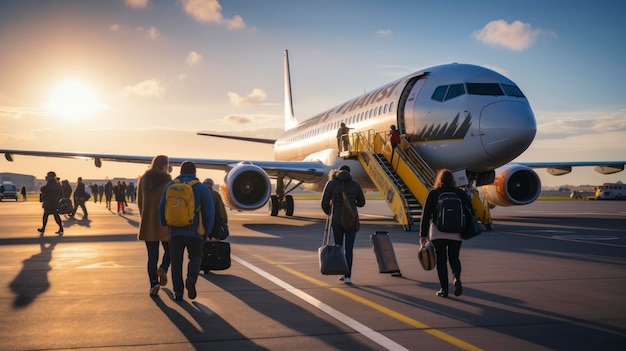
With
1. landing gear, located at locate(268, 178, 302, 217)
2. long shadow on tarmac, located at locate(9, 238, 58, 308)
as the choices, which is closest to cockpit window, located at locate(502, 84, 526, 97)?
landing gear, located at locate(268, 178, 302, 217)

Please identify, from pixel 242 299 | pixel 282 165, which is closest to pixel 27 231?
pixel 282 165

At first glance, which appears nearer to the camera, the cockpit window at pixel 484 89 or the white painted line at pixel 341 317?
the white painted line at pixel 341 317

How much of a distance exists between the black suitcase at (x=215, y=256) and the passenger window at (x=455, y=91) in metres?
10.4

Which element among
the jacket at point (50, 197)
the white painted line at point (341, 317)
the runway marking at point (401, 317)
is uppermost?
the jacket at point (50, 197)

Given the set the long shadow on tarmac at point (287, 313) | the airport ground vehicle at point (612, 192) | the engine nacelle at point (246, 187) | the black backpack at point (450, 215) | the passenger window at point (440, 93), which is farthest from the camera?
the airport ground vehicle at point (612, 192)

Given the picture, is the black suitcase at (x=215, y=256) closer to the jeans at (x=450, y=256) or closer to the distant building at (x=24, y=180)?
the jeans at (x=450, y=256)

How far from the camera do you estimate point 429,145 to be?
1834cm

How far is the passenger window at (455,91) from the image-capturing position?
58.2 ft

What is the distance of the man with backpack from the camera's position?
23.8ft

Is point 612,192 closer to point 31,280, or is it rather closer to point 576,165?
point 576,165

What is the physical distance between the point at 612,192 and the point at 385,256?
67349 mm

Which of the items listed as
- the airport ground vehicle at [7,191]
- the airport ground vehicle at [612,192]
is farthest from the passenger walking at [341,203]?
the airport ground vehicle at [612,192]

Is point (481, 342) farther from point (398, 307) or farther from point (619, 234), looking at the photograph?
point (619, 234)

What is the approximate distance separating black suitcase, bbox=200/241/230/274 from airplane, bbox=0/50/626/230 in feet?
27.0
